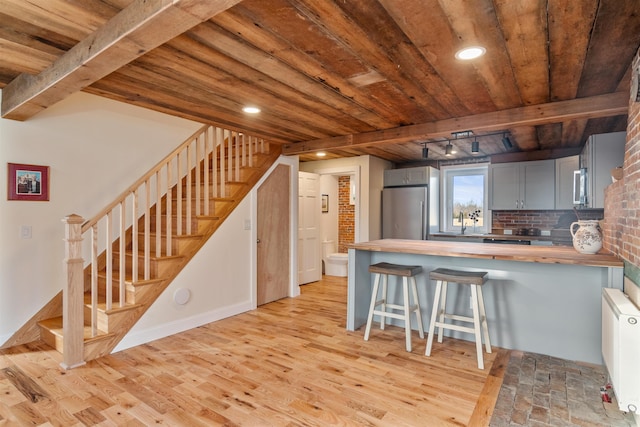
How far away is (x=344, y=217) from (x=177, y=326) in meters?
4.04

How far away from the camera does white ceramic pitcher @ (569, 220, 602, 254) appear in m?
2.75

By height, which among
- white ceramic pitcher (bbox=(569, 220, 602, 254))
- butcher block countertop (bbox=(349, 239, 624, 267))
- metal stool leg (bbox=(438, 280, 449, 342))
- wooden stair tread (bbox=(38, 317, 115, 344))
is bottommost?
wooden stair tread (bbox=(38, 317, 115, 344))

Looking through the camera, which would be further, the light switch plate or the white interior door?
the white interior door

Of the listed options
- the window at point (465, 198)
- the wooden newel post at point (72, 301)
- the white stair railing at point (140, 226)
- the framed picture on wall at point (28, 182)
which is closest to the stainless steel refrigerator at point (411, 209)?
the window at point (465, 198)

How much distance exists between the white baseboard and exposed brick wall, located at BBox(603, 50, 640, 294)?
3.62 meters

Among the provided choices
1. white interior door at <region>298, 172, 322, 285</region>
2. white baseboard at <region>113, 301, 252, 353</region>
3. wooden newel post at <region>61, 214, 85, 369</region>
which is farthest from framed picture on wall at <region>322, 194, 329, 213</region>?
wooden newel post at <region>61, 214, 85, 369</region>

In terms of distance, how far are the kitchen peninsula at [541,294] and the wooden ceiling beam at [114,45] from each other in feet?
8.01

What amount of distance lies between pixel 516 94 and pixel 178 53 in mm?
2505

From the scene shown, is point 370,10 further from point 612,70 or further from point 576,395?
point 576,395

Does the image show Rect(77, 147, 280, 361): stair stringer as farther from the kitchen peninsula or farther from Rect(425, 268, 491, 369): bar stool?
Rect(425, 268, 491, 369): bar stool

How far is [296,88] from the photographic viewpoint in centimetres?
269

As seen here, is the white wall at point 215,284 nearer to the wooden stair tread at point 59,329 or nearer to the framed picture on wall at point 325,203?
the wooden stair tread at point 59,329

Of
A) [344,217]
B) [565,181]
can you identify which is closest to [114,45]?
[344,217]

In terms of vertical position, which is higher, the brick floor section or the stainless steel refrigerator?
the stainless steel refrigerator
